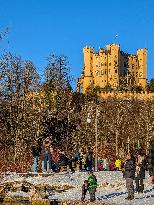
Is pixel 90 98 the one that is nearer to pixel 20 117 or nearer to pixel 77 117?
pixel 77 117

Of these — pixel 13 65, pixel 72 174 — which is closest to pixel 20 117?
pixel 13 65

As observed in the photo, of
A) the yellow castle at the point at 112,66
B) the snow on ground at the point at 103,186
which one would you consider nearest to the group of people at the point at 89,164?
the snow on ground at the point at 103,186

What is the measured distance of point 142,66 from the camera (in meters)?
141

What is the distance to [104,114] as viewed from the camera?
73938 mm

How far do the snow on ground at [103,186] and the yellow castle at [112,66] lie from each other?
9837 centimetres

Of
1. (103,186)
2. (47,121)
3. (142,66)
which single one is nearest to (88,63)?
(142,66)

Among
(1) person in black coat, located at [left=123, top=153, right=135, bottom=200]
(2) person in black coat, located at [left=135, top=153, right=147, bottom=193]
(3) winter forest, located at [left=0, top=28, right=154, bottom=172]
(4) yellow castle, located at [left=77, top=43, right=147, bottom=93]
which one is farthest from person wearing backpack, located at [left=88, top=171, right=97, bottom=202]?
(4) yellow castle, located at [left=77, top=43, right=147, bottom=93]

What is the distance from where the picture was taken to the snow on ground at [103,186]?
77.3 feet

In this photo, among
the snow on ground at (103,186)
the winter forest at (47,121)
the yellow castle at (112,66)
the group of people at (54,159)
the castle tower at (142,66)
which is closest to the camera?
the snow on ground at (103,186)

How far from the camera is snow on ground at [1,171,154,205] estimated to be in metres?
23.5

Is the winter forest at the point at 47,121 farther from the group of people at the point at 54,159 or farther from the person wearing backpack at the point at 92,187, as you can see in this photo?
the person wearing backpack at the point at 92,187

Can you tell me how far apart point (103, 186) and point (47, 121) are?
27925mm

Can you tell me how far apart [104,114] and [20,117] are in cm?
2273

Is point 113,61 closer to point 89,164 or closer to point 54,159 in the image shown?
point 89,164
